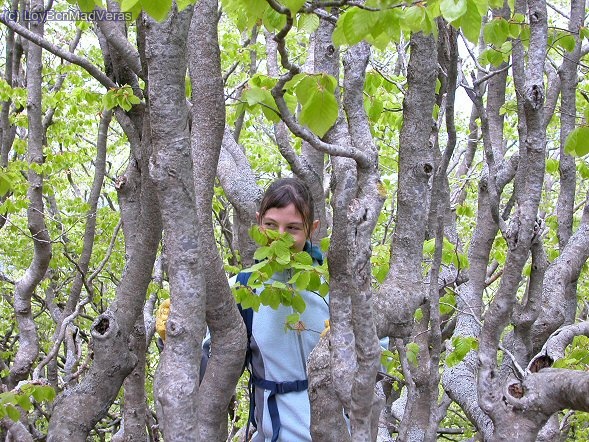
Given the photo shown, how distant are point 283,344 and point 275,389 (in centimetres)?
21

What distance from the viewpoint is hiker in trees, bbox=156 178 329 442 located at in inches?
129

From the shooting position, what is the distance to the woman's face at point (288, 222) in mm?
3359

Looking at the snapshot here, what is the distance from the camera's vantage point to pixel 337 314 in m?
2.58

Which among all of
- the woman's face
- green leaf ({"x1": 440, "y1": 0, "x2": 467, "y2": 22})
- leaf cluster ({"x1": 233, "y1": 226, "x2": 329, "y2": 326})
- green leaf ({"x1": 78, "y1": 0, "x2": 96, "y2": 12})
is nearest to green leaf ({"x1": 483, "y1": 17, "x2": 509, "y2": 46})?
the woman's face

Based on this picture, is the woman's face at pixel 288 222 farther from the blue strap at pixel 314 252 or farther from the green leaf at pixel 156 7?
the green leaf at pixel 156 7

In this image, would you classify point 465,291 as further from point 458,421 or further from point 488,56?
point 458,421

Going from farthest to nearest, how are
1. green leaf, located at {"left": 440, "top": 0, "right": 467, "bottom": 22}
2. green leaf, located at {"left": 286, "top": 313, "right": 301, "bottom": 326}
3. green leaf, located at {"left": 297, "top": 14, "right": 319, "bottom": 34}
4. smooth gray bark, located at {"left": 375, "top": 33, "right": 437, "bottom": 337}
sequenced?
green leaf, located at {"left": 286, "top": 313, "right": 301, "bottom": 326} → smooth gray bark, located at {"left": 375, "top": 33, "right": 437, "bottom": 337} → green leaf, located at {"left": 297, "top": 14, "right": 319, "bottom": 34} → green leaf, located at {"left": 440, "top": 0, "right": 467, "bottom": 22}

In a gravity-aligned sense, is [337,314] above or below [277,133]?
below

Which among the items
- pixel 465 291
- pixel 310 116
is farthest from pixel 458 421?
pixel 310 116

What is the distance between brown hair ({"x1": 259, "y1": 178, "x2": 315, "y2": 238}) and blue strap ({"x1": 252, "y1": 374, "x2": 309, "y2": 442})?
27.7 inches

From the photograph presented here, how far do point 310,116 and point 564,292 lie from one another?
89.4 inches

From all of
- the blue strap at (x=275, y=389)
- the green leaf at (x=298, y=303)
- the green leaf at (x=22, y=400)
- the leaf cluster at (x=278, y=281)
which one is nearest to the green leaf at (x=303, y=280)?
the leaf cluster at (x=278, y=281)

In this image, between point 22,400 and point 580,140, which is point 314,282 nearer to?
point 580,140

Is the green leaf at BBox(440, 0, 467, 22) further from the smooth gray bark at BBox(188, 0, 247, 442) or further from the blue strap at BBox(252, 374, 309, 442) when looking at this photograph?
the blue strap at BBox(252, 374, 309, 442)
